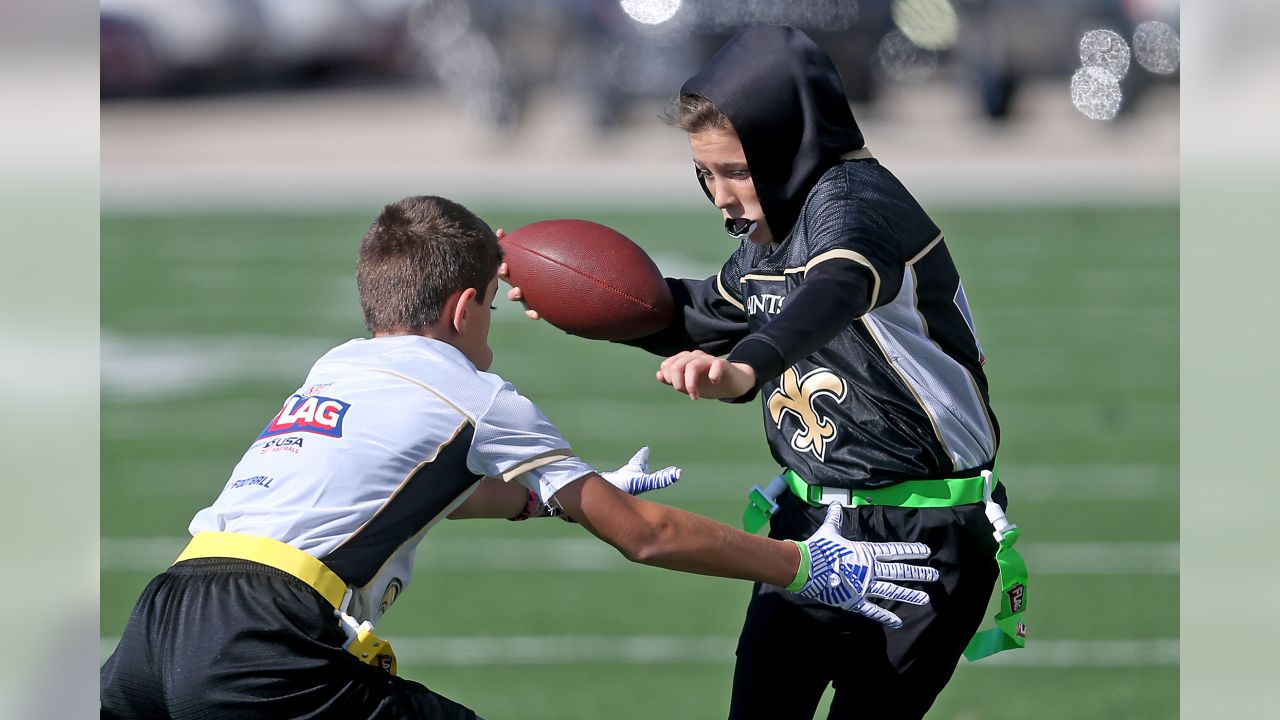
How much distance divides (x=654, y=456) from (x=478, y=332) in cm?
495

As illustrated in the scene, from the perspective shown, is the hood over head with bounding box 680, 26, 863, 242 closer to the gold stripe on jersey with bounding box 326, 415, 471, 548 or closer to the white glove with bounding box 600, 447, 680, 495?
the white glove with bounding box 600, 447, 680, 495

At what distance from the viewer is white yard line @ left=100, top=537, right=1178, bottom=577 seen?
6.12 m

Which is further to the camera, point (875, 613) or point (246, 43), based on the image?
point (246, 43)

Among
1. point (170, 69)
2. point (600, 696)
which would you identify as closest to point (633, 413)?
point (600, 696)

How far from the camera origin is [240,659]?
250cm

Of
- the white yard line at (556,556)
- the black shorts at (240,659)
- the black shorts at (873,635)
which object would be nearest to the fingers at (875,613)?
the black shorts at (873,635)

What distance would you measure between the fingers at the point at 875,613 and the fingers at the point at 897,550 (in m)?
0.09

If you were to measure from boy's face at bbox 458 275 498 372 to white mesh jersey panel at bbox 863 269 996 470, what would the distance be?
2.36 ft

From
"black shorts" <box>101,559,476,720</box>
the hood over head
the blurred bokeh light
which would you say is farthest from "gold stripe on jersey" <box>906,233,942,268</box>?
the blurred bokeh light

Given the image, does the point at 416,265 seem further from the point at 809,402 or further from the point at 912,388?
the point at 912,388

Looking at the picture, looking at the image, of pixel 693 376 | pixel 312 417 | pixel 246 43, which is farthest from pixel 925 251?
pixel 246 43

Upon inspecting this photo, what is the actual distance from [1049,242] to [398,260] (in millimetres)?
12479
